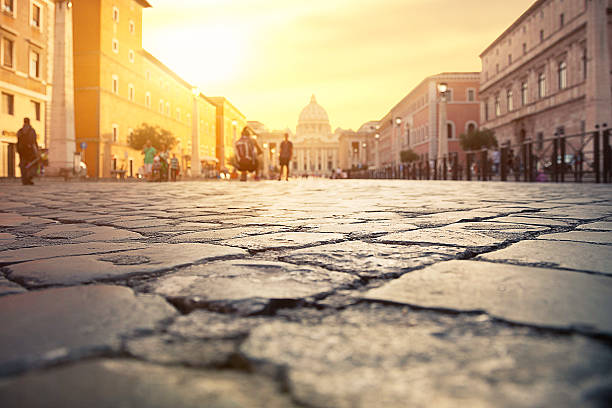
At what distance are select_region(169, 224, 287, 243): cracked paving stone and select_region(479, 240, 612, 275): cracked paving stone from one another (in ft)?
4.22

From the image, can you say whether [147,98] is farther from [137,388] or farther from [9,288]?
[137,388]

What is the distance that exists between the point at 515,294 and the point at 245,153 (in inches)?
621

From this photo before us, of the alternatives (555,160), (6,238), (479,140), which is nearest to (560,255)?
(6,238)

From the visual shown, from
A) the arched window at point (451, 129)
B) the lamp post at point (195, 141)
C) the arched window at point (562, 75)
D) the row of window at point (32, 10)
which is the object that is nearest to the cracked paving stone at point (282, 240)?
the row of window at point (32, 10)

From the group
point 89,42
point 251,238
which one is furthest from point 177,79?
point 251,238

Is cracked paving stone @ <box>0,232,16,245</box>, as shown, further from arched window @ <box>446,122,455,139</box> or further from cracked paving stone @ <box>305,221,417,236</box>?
arched window @ <box>446,122,455,139</box>

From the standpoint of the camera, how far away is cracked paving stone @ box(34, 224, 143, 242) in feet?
8.19

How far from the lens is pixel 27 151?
12281mm

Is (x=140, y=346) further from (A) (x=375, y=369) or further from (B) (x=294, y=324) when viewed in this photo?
(A) (x=375, y=369)

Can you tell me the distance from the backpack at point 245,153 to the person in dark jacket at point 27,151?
629cm

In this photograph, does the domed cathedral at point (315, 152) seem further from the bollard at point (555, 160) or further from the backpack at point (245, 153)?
the bollard at point (555, 160)

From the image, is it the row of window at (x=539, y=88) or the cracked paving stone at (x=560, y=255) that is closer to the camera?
the cracked paving stone at (x=560, y=255)

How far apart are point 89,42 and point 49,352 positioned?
3528cm

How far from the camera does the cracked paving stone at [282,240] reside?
2148 millimetres
